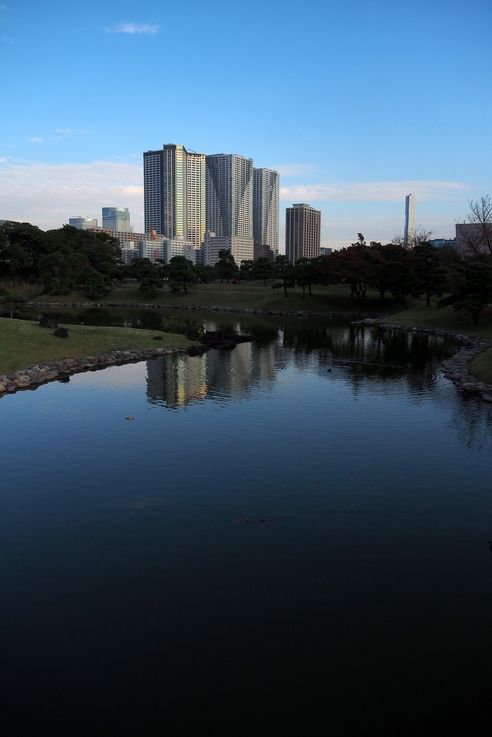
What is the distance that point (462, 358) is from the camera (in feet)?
143

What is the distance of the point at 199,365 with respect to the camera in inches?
1583

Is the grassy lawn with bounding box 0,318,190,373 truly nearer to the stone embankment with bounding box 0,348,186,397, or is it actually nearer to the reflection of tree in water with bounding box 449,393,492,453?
the stone embankment with bounding box 0,348,186,397

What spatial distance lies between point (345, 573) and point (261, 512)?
→ 3497mm

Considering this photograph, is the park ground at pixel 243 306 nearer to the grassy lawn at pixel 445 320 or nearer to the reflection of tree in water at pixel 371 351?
the grassy lawn at pixel 445 320

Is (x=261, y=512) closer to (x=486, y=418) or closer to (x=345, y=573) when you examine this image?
(x=345, y=573)

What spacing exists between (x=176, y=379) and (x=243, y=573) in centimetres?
2304

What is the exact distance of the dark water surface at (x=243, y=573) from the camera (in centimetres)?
863

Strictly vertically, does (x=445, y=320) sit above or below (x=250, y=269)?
below

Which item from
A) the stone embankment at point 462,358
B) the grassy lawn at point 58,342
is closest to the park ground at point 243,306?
the grassy lawn at point 58,342

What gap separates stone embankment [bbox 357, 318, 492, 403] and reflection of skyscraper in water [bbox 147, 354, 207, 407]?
15.2 m

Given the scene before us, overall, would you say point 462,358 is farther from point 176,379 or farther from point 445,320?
point 445,320

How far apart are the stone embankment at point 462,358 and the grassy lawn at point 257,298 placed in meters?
18.3

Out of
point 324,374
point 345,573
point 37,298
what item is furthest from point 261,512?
point 37,298

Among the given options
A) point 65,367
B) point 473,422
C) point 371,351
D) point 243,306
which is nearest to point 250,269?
point 243,306
